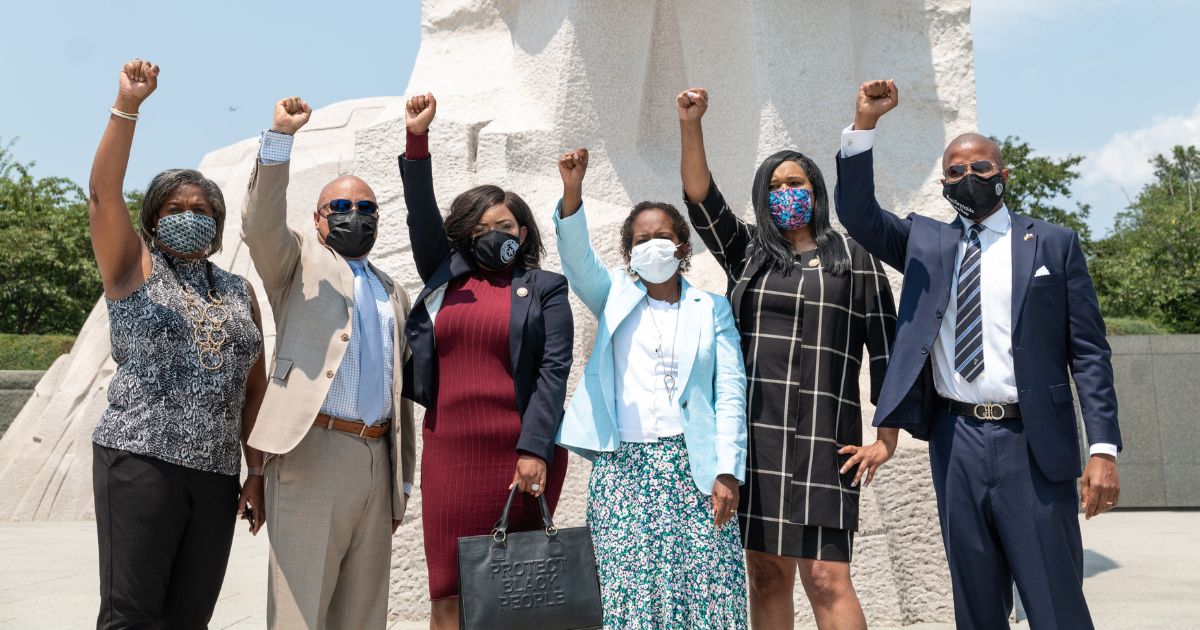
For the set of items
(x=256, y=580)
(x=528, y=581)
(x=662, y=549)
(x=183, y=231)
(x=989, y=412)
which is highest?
(x=183, y=231)

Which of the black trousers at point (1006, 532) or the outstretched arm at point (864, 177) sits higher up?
the outstretched arm at point (864, 177)

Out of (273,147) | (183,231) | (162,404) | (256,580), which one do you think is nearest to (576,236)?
(273,147)

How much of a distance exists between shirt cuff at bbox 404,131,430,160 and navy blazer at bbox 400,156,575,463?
21 mm

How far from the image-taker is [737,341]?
10.7 ft

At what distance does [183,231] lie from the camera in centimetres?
303

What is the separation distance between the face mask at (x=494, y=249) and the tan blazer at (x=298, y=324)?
1.15 feet

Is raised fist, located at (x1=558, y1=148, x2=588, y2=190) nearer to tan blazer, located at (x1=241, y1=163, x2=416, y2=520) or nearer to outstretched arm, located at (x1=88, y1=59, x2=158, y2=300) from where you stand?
tan blazer, located at (x1=241, y1=163, x2=416, y2=520)

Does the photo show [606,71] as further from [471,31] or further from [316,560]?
[316,560]

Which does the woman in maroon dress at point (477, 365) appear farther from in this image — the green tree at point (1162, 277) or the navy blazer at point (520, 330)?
the green tree at point (1162, 277)

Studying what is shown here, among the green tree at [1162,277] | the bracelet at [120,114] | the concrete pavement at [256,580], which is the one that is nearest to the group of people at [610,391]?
the bracelet at [120,114]

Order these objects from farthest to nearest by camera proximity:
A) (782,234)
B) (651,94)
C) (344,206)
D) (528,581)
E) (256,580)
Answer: (651,94), (256,580), (782,234), (344,206), (528,581)

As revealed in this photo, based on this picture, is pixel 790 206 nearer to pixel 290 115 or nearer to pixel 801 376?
pixel 801 376

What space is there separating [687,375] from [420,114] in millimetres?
1202

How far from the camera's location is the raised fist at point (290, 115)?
301cm
